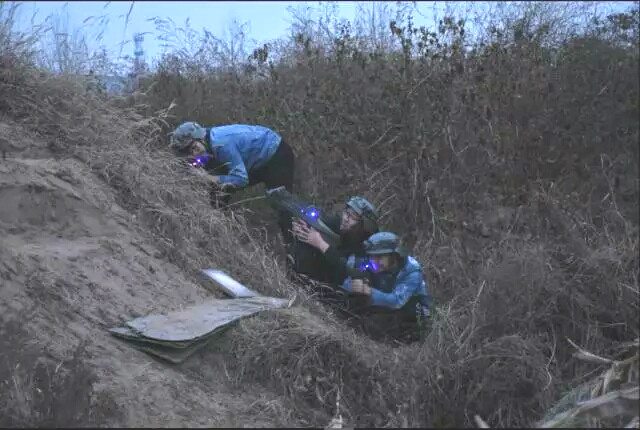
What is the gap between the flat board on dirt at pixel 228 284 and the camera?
5.28 m

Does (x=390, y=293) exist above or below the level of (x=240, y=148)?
below

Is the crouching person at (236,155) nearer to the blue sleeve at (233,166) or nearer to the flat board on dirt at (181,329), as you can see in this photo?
the blue sleeve at (233,166)

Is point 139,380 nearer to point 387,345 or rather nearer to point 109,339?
point 109,339

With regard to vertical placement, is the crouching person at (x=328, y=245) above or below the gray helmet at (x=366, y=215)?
below

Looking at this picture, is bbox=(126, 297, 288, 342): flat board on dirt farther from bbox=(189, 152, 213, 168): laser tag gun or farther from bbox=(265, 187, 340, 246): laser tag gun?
bbox=(189, 152, 213, 168): laser tag gun

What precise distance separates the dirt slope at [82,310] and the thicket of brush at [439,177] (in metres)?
0.33

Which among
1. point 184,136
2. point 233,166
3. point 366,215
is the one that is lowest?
point 366,215

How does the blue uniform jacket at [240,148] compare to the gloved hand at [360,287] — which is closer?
the gloved hand at [360,287]

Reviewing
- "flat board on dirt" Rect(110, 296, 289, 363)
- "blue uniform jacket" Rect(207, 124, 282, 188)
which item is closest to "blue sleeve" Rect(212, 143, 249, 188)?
"blue uniform jacket" Rect(207, 124, 282, 188)

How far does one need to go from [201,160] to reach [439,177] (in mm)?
2584

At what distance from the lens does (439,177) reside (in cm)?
823

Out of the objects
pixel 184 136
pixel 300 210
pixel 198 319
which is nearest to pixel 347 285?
pixel 300 210

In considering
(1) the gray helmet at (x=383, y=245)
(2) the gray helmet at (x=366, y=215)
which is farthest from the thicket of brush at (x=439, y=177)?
(2) the gray helmet at (x=366, y=215)

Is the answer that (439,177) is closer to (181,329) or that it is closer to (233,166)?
(233,166)
